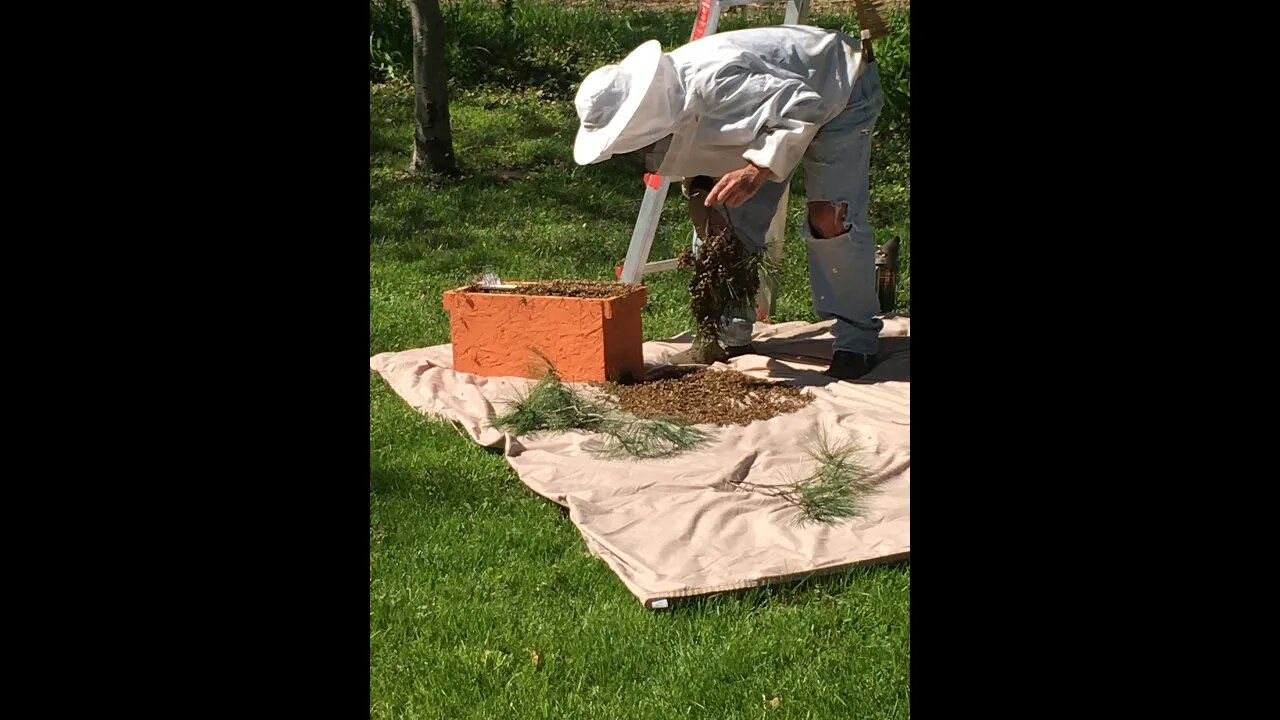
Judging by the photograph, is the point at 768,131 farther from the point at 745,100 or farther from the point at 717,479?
the point at 717,479

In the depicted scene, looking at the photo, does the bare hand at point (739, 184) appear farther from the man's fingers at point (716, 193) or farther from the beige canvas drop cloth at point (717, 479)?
the beige canvas drop cloth at point (717, 479)

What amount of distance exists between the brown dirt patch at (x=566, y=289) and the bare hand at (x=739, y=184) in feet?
Result: 2.05

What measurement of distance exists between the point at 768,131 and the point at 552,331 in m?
1.22

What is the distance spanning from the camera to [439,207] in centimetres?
930

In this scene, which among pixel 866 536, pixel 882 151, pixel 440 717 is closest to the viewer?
pixel 440 717

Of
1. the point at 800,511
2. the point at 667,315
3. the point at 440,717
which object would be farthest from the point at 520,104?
the point at 440,717

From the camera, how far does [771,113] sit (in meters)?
5.32

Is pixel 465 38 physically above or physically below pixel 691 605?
above

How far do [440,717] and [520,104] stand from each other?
9.45 meters

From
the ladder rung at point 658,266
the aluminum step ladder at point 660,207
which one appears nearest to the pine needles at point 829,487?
the aluminum step ladder at point 660,207

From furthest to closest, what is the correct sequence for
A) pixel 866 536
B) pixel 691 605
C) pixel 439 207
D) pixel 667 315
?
1. pixel 439 207
2. pixel 667 315
3. pixel 866 536
4. pixel 691 605

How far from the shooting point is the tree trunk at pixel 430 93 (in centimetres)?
951
